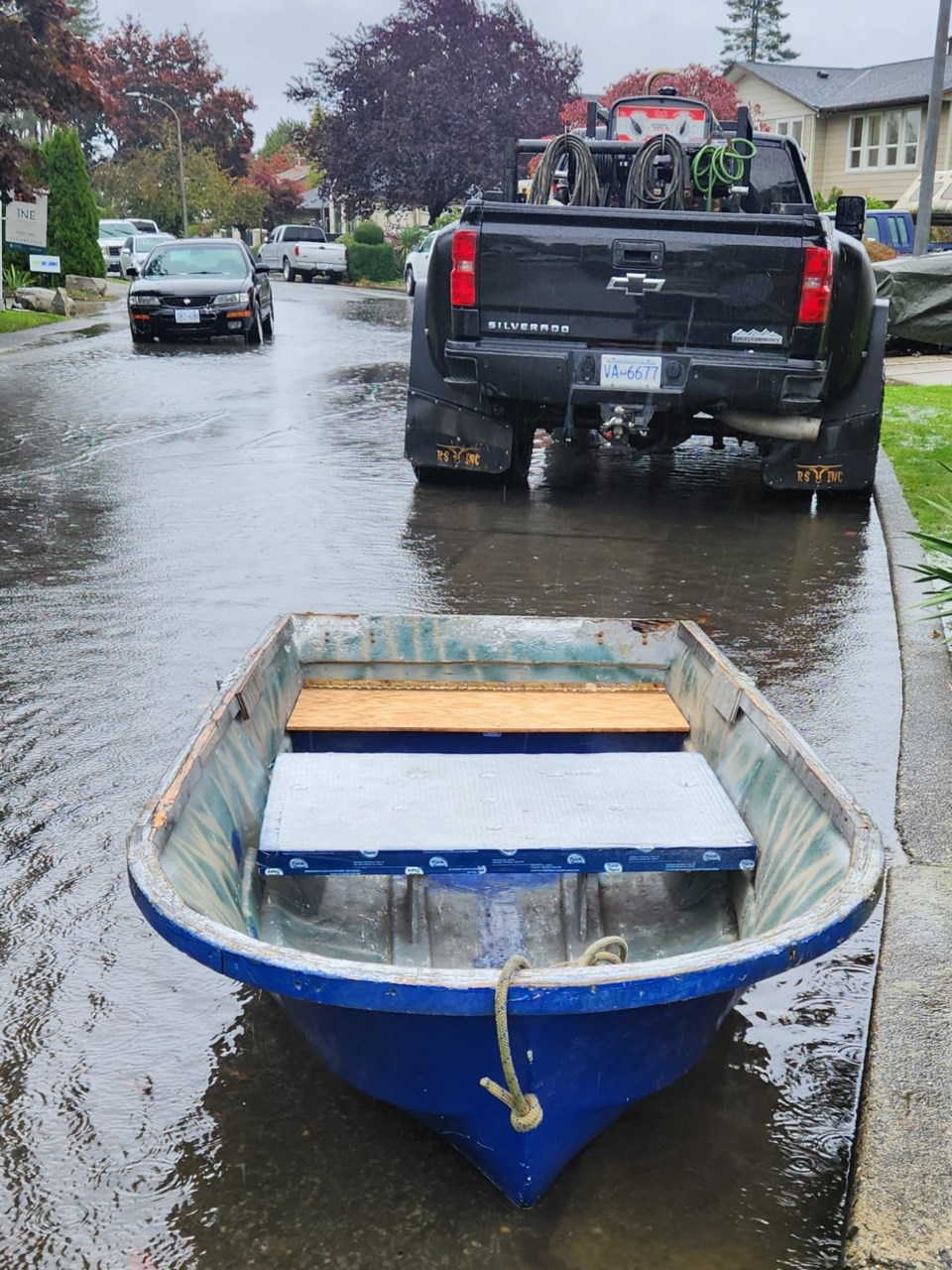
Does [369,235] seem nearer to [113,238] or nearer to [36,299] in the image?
[113,238]

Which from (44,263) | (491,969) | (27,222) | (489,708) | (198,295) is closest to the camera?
(491,969)

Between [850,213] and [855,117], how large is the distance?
3875cm

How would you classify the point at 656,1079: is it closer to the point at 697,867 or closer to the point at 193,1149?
the point at 697,867

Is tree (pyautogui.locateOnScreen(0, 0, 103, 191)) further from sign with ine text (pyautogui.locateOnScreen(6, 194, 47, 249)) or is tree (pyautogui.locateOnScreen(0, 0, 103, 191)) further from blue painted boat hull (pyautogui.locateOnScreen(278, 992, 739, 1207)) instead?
blue painted boat hull (pyautogui.locateOnScreen(278, 992, 739, 1207))

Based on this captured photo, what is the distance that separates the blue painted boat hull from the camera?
8.32ft

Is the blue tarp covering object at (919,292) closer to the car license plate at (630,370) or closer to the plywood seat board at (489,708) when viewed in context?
the car license plate at (630,370)

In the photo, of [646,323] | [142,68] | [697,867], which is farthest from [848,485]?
[142,68]

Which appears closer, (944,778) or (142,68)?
(944,778)

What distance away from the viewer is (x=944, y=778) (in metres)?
4.83

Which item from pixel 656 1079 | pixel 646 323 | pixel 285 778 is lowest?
pixel 656 1079

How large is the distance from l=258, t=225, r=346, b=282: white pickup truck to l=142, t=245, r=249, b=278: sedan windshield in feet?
81.9

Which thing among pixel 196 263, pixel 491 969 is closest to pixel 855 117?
pixel 196 263

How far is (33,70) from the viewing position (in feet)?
68.3

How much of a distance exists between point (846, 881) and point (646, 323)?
569cm
